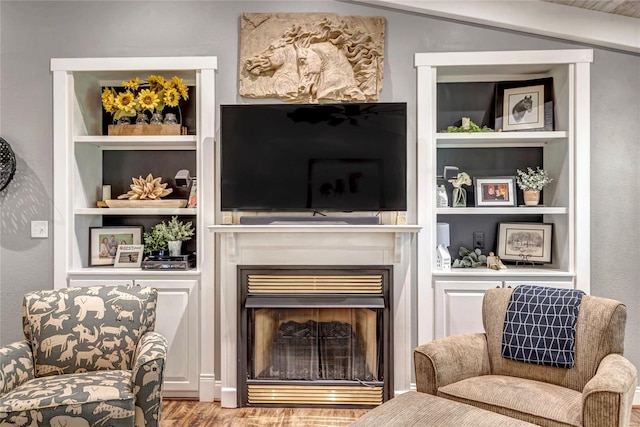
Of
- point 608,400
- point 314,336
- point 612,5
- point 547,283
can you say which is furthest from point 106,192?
point 612,5

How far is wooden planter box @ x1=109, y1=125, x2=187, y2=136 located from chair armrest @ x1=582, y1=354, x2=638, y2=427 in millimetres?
2717

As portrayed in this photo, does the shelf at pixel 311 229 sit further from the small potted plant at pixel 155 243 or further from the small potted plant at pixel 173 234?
the small potted plant at pixel 155 243

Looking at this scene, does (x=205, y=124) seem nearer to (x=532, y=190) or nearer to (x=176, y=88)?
(x=176, y=88)

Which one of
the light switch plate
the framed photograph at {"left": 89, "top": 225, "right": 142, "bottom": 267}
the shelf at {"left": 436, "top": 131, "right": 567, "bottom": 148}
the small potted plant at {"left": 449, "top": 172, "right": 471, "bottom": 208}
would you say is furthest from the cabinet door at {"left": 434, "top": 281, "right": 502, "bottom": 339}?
the light switch plate

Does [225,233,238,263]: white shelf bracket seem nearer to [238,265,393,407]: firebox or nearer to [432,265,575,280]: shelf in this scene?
[238,265,393,407]: firebox

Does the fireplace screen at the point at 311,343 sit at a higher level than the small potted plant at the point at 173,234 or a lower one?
lower

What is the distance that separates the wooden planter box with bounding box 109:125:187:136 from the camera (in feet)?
10.4

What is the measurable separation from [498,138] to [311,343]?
178cm

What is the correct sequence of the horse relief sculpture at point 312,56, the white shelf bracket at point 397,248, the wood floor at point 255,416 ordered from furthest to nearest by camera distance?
the horse relief sculpture at point 312,56, the white shelf bracket at point 397,248, the wood floor at point 255,416

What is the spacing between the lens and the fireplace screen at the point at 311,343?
302 cm

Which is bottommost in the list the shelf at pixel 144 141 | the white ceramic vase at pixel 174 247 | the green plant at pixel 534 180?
the white ceramic vase at pixel 174 247

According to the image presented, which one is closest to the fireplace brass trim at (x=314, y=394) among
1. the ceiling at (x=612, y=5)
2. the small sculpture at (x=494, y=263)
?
the small sculpture at (x=494, y=263)

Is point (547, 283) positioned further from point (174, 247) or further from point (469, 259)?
point (174, 247)

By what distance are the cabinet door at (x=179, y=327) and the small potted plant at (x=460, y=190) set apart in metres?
1.84
